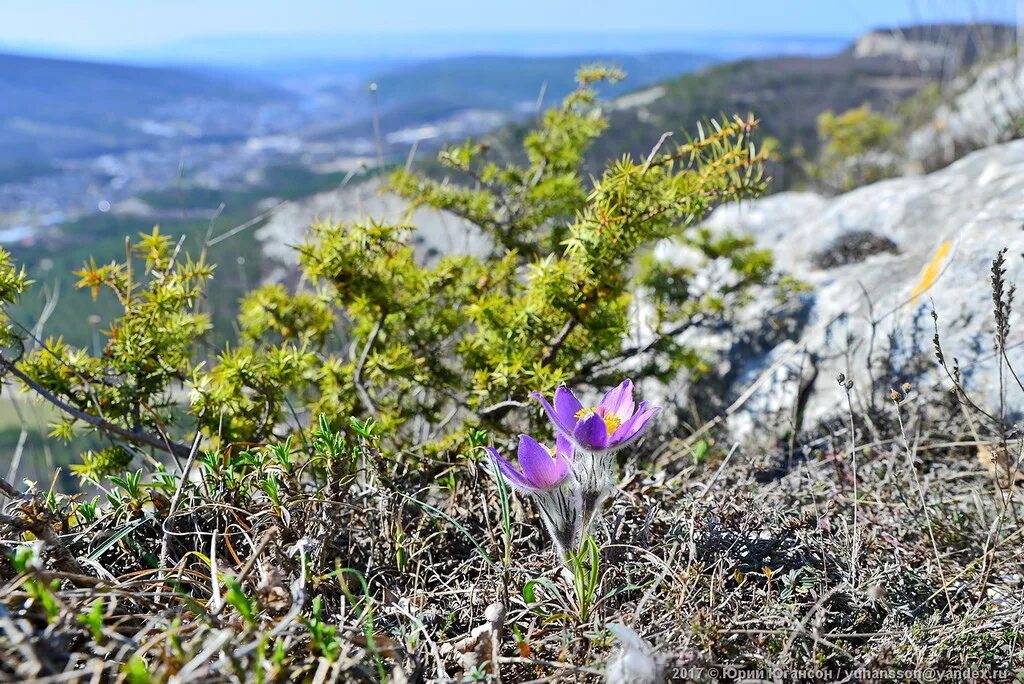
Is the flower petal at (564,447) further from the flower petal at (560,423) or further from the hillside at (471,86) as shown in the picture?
the hillside at (471,86)

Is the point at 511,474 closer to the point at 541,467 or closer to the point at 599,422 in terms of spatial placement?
the point at 541,467

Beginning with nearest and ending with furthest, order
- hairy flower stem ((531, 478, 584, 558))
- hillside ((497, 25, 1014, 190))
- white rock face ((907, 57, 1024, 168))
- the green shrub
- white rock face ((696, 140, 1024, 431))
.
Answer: hairy flower stem ((531, 478, 584, 558)), the green shrub, white rock face ((696, 140, 1024, 431)), white rock face ((907, 57, 1024, 168)), hillside ((497, 25, 1014, 190))

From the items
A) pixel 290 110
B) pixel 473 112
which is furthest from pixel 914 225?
pixel 290 110

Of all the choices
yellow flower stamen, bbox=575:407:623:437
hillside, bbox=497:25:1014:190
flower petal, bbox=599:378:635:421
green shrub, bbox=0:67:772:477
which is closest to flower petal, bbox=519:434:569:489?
yellow flower stamen, bbox=575:407:623:437

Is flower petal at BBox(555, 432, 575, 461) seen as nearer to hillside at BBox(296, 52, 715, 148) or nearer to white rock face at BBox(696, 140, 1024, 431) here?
white rock face at BBox(696, 140, 1024, 431)

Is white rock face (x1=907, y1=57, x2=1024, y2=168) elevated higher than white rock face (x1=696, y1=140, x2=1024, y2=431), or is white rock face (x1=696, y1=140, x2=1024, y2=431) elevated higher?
white rock face (x1=907, y1=57, x2=1024, y2=168)

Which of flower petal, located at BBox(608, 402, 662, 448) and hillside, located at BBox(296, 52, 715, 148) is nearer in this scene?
flower petal, located at BBox(608, 402, 662, 448)

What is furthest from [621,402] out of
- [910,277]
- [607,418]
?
[910,277]
